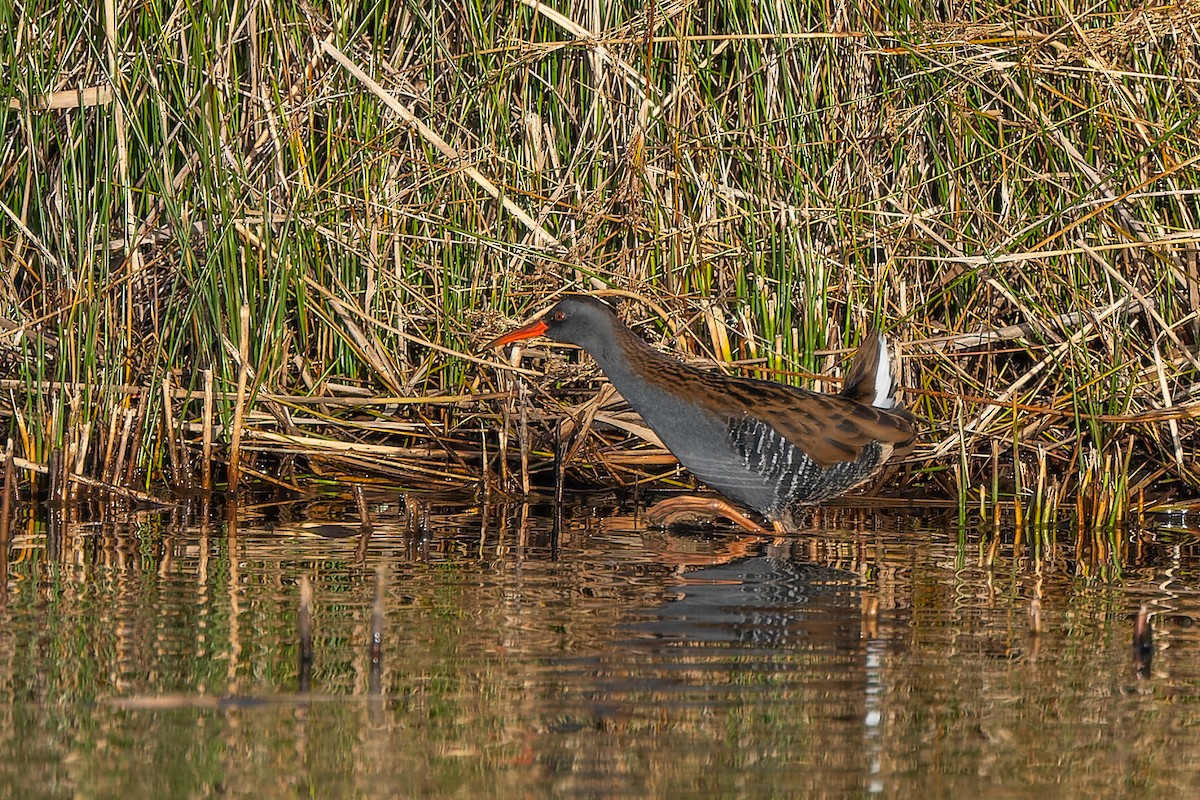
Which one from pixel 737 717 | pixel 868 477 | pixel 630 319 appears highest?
pixel 630 319

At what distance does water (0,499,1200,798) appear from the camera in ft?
9.68

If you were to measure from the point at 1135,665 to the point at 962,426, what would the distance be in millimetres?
2239

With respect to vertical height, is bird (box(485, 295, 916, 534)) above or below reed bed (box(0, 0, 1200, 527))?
below

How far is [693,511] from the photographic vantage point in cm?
581

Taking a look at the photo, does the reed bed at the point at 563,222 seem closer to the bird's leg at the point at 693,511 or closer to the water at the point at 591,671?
the bird's leg at the point at 693,511

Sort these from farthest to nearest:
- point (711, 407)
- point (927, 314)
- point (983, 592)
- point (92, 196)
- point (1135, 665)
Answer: point (927, 314)
point (92, 196)
point (711, 407)
point (983, 592)
point (1135, 665)

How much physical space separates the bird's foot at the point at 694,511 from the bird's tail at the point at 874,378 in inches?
20.4

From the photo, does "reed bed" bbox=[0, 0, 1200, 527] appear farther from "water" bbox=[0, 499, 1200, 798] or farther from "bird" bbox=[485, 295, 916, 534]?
"water" bbox=[0, 499, 1200, 798]

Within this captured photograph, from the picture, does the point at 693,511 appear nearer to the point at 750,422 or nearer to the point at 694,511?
the point at 694,511

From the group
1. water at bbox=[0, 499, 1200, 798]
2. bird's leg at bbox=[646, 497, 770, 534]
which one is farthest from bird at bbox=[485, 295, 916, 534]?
water at bbox=[0, 499, 1200, 798]

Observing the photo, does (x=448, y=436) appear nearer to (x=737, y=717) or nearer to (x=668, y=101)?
(x=668, y=101)

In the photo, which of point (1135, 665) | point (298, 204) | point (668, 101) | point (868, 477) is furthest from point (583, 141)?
point (1135, 665)

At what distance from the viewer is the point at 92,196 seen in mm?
6203

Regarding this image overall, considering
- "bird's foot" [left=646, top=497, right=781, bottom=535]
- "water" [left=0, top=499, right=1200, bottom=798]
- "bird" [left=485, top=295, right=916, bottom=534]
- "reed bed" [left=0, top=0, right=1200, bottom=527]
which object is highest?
"reed bed" [left=0, top=0, right=1200, bottom=527]
